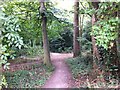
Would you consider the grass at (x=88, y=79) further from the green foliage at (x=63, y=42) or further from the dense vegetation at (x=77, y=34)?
the green foliage at (x=63, y=42)

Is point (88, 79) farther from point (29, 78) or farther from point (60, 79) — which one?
point (29, 78)

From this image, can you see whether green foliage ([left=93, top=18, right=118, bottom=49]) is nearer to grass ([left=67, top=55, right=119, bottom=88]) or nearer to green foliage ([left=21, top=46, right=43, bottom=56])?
grass ([left=67, top=55, right=119, bottom=88])

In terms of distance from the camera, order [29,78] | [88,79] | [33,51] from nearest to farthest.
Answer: [88,79]
[29,78]
[33,51]

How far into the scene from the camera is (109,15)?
6.36 meters

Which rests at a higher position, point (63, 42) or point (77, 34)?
point (77, 34)

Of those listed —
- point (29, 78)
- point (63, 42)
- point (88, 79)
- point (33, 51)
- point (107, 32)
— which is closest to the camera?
point (107, 32)

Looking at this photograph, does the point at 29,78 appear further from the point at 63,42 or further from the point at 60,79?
the point at 63,42

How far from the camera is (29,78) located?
488 inches

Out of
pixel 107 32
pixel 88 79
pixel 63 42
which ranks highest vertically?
pixel 107 32

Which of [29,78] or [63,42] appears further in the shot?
[63,42]

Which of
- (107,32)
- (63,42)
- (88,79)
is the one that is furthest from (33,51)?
(107,32)

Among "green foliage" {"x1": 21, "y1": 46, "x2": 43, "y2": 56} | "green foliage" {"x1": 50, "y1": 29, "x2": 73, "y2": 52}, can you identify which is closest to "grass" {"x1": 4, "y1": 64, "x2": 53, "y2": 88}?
"green foliage" {"x1": 21, "y1": 46, "x2": 43, "y2": 56}

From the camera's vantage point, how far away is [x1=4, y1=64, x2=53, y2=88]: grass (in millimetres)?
11398

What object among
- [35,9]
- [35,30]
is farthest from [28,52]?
[35,9]
